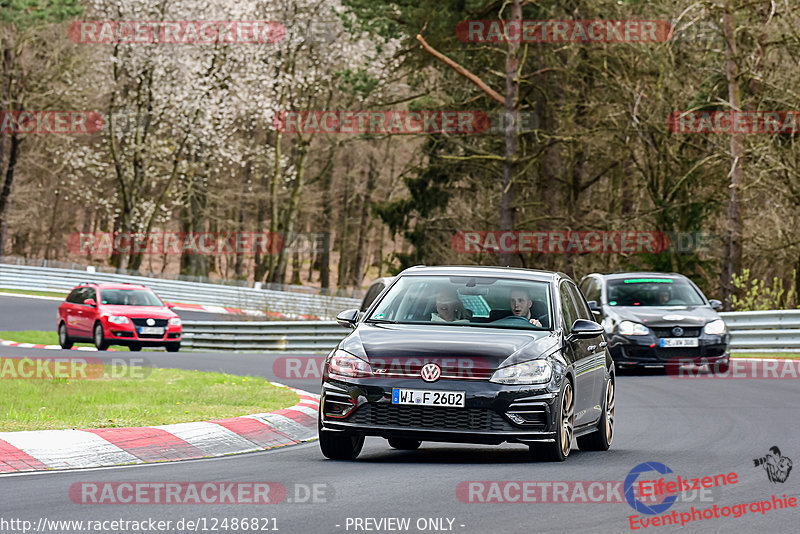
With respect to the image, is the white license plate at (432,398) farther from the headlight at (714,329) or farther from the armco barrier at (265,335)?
the armco barrier at (265,335)

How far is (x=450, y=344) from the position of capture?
9.52 m

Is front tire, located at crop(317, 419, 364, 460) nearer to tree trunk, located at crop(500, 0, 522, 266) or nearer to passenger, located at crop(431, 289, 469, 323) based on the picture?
passenger, located at crop(431, 289, 469, 323)

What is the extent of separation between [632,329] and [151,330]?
12.7 meters

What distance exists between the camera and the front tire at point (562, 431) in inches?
379

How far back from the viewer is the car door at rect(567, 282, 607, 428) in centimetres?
1095

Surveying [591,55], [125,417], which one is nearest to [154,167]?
[591,55]

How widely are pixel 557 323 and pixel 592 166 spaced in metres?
34.3

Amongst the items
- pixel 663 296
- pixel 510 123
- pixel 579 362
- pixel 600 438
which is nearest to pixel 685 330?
pixel 663 296

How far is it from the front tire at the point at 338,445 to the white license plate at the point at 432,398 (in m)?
0.68

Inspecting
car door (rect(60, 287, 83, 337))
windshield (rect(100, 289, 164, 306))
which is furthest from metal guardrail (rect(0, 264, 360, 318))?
car door (rect(60, 287, 83, 337))

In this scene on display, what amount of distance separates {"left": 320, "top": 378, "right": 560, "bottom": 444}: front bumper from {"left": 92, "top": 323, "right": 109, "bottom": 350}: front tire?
20510 mm

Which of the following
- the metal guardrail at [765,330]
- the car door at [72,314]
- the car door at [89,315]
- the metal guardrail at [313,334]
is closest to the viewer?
the metal guardrail at [765,330]

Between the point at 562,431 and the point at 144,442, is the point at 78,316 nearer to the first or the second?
the point at 144,442

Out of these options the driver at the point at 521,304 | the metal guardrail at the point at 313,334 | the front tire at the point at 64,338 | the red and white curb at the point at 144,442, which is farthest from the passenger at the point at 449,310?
the front tire at the point at 64,338
